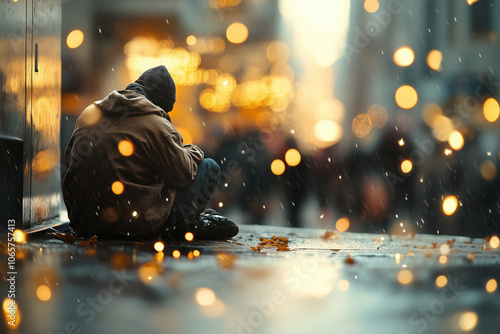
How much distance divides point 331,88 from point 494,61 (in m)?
6.24

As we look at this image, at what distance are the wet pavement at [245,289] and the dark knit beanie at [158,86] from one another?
1.11 m

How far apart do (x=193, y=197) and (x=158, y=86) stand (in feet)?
2.97

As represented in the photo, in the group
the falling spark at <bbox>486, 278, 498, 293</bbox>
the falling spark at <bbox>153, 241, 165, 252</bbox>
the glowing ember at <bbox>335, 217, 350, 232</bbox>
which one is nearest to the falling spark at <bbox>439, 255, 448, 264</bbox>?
the falling spark at <bbox>486, 278, 498, 293</bbox>

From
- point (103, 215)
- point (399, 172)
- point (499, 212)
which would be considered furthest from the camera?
point (399, 172)

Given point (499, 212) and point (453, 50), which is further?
point (453, 50)

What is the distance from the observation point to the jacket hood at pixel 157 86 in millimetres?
4449

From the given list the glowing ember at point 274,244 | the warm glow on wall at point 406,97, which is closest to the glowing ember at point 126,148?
the glowing ember at point 274,244

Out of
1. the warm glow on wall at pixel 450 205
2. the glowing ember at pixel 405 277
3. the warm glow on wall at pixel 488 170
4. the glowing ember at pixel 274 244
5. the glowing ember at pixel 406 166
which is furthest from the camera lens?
the glowing ember at pixel 406 166

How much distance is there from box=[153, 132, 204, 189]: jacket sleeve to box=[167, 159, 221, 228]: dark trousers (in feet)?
0.35

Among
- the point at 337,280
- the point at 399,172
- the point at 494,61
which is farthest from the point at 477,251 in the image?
the point at 494,61

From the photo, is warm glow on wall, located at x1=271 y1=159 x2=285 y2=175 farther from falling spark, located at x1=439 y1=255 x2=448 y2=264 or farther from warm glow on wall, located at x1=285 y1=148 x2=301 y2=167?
falling spark, located at x1=439 y1=255 x2=448 y2=264

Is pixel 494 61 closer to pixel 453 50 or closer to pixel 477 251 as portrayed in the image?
pixel 453 50

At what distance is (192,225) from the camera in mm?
4492

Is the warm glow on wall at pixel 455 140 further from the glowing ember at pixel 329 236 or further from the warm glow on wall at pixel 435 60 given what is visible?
the glowing ember at pixel 329 236
